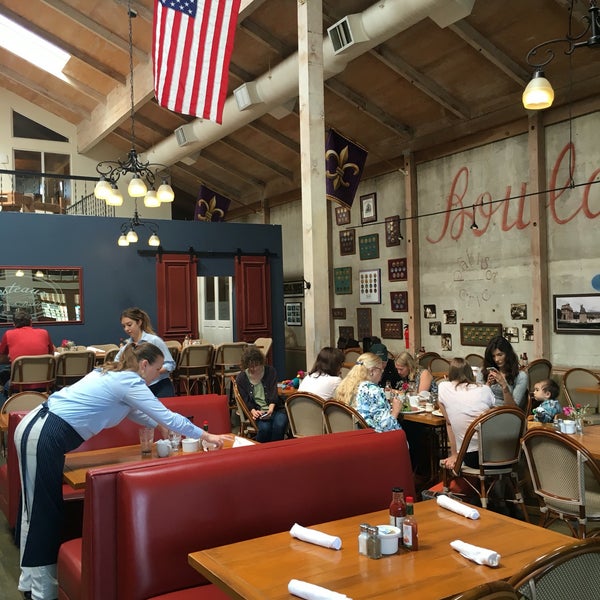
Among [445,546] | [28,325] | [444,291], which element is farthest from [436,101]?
[445,546]

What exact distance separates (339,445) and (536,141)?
675cm

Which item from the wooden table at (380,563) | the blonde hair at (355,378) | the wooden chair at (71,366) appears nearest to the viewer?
the wooden table at (380,563)

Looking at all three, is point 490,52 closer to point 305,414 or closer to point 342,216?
point 342,216

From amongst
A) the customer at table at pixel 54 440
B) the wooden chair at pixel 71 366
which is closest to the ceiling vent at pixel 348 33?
the wooden chair at pixel 71 366

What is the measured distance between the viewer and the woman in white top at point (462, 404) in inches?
169

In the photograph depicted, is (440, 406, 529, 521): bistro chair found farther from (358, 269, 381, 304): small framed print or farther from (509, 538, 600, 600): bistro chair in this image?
(358, 269, 381, 304): small framed print

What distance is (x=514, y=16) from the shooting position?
763 centimetres

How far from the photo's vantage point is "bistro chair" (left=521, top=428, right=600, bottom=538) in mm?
3309

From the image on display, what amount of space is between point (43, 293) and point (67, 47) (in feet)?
15.1

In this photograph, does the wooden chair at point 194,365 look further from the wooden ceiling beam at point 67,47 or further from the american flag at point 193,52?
the wooden ceiling beam at point 67,47

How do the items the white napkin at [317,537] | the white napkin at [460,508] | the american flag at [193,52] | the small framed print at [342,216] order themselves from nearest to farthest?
the white napkin at [317,537], the white napkin at [460,508], the american flag at [193,52], the small framed print at [342,216]

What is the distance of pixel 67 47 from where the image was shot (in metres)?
11.7

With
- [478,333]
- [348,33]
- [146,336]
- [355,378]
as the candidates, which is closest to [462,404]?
[355,378]

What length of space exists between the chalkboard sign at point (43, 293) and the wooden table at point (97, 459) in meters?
7.77
